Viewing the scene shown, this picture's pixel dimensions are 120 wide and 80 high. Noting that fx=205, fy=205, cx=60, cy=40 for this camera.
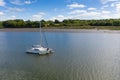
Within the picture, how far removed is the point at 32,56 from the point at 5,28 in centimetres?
12642

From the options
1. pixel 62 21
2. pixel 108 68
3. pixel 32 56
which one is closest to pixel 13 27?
pixel 62 21

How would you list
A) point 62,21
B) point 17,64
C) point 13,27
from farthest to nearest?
1. point 62,21
2. point 13,27
3. point 17,64

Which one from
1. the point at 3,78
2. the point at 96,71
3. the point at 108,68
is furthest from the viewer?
the point at 108,68

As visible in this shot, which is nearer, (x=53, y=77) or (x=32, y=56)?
(x=53, y=77)

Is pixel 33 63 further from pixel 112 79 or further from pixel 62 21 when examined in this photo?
pixel 62 21

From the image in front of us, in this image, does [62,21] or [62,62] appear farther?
[62,21]

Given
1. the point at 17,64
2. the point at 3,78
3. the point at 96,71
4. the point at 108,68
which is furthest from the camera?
the point at 17,64

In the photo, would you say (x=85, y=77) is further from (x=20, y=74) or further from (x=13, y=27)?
(x=13, y=27)

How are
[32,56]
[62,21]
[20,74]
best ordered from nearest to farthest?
[20,74] → [32,56] → [62,21]

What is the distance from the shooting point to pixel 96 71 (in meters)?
31.4

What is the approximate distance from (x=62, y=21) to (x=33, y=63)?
5530 inches

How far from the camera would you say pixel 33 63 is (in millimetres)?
37281

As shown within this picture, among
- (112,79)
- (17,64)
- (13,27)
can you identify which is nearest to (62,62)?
(17,64)

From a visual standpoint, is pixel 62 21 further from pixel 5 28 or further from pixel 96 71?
pixel 96 71
